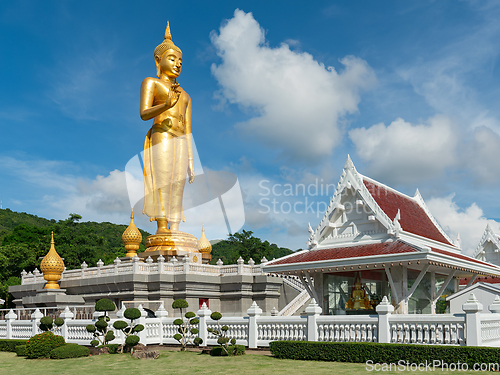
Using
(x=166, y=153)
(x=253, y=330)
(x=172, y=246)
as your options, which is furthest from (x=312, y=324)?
(x=166, y=153)

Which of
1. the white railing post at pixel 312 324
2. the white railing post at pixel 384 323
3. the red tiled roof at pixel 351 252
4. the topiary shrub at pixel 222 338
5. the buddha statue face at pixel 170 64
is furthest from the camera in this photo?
the buddha statue face at pixel 170 64

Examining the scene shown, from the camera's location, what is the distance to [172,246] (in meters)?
35.2

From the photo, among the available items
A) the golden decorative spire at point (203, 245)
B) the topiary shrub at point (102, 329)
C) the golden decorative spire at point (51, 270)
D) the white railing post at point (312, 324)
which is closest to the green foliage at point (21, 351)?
the topiary shrub at point (102, 329)

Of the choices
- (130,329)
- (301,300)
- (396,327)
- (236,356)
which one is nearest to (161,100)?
(301,300)

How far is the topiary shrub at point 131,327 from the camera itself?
17.7 meters

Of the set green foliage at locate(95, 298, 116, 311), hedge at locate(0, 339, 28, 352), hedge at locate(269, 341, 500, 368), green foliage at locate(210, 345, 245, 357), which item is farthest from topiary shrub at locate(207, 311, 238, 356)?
hedge at locate(0, 339, 28, 352)

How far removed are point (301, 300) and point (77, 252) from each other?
3076cm

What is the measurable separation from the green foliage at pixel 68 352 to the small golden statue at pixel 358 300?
10336 millimetres

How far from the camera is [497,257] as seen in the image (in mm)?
31922

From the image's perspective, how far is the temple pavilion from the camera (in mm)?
18922

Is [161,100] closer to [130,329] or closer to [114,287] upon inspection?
[114,287]

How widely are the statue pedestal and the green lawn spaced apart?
1694cm

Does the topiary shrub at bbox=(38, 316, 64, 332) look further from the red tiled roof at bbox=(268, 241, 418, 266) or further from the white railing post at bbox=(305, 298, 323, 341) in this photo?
the white railing post at bbox=(305, 298, 323, 341)

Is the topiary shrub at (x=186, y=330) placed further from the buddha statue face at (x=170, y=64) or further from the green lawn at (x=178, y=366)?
the buddha statue face at (x=170, y=64)
